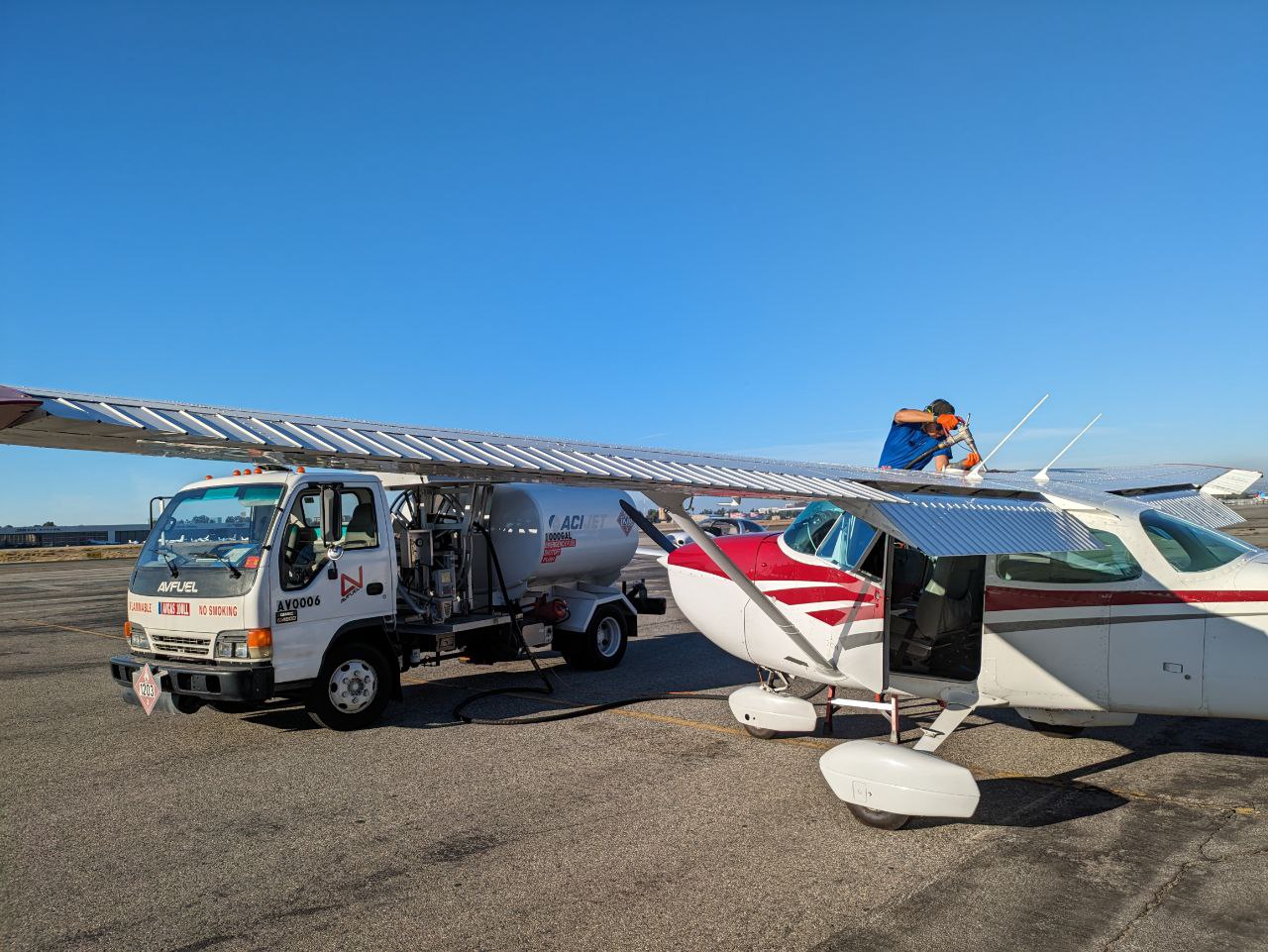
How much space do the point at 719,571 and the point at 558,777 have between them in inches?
88.0

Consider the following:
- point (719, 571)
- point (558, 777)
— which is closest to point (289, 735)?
point (558, 777)

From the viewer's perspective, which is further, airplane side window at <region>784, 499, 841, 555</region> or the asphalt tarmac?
airplane side window at <region>784, 499, 841, 555</region>

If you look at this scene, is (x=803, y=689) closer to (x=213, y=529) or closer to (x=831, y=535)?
(x=831, y=535)

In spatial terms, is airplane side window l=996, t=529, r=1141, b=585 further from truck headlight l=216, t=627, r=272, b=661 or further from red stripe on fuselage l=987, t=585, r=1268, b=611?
truck headlight l=216, t=627, r=272, b=661

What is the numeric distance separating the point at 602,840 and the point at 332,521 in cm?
407

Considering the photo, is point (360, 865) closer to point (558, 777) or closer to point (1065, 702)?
point (558, 777)

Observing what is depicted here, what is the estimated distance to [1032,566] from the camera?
612 cm

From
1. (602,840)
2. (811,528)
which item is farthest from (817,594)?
(602,840)

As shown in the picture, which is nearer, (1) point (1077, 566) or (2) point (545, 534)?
(1) point (1077, 566)

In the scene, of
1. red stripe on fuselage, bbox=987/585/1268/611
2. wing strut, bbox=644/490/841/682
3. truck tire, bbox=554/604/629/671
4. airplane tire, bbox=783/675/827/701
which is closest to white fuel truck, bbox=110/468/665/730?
truck tire, bbox=554/604/629/671

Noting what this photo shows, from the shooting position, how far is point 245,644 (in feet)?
23.2

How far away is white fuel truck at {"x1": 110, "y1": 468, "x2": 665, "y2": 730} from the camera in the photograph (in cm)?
716

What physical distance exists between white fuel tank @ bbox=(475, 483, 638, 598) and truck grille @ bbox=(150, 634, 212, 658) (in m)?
3.60

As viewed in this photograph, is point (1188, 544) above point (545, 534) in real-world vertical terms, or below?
above
